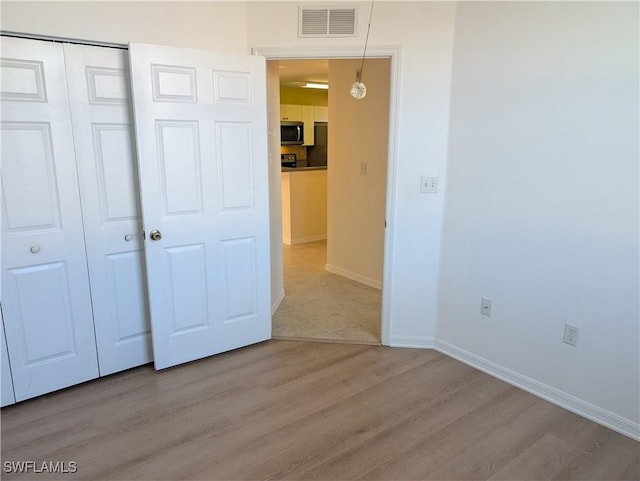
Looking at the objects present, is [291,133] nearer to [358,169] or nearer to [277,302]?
[358,169]

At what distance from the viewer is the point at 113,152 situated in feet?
8.20

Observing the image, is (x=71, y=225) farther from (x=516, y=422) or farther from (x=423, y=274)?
(x=516, y=422)

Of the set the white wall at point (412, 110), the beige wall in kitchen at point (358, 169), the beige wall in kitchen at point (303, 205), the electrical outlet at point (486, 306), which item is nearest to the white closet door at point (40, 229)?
the white wall at point (412, 110)

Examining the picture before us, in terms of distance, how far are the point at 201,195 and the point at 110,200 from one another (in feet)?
1.71

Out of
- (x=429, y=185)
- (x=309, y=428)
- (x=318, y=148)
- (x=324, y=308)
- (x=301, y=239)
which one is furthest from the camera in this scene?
(x=318, y=148)

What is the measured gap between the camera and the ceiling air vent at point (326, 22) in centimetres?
275

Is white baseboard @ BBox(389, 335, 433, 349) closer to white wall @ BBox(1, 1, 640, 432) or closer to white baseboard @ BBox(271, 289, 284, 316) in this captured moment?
white wall @ BBox(1, 1, 640, 432)

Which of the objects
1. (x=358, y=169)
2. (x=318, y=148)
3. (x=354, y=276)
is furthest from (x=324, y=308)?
(x=318, y=148)

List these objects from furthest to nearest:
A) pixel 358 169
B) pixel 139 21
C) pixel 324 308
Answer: pixel 358 169 < pixel 324 308 < pixel 139 21

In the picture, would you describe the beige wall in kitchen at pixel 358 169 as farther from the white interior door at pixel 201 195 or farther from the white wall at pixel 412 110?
the white interior door at pixel 201 195

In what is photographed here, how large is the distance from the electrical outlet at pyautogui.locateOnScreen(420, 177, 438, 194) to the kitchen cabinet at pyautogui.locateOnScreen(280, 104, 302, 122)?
17.5 ft

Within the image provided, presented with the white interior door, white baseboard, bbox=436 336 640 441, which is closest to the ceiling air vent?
the white interior door

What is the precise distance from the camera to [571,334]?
2.35 metres

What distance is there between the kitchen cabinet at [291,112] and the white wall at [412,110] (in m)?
4.96
